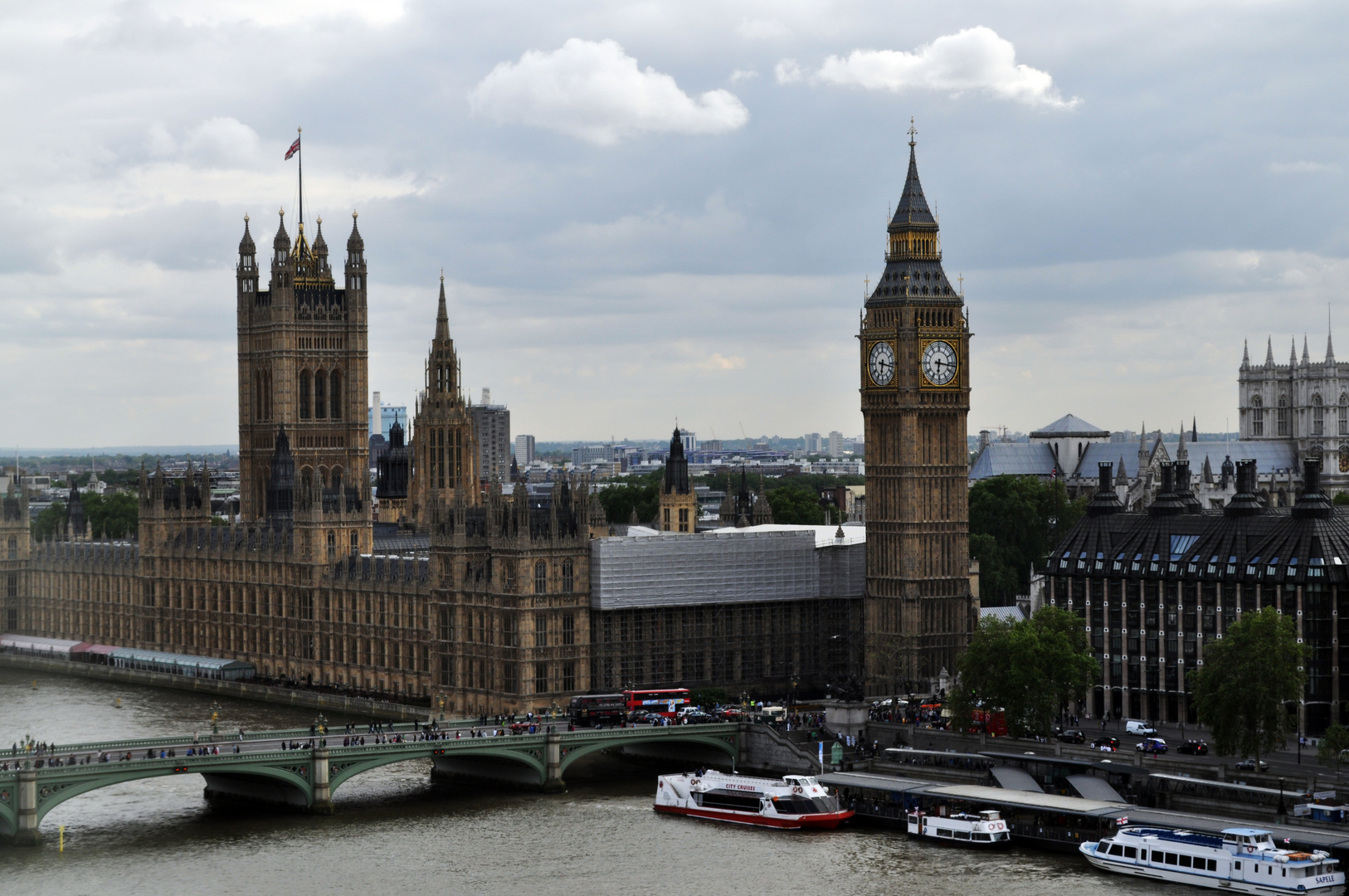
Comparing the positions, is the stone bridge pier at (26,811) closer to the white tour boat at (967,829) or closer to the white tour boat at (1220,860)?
the white tour boat at (967,829)

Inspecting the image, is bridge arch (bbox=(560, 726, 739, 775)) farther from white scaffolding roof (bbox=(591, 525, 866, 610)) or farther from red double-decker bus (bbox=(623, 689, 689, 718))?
white scaffolding roof (bbox=(591, 525, 866, 610))

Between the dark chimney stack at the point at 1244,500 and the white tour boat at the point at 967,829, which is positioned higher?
the dark chimney stack at the point at 1244,500

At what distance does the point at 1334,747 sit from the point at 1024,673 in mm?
16437

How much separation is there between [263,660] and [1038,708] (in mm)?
72459

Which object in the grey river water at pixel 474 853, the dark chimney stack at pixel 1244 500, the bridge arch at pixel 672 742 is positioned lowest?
the grey river water at pixel 474 853

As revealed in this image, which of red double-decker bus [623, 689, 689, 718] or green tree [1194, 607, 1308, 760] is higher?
green tree [1194, 607, 1308, 760]

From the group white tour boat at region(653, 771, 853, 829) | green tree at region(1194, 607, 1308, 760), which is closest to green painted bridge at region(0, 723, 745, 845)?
white tour boat at region(653, 771, 853, 829)

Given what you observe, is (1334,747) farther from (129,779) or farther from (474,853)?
(129,779)

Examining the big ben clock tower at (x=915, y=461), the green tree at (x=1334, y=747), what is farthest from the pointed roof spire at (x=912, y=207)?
the green tree at (x=1334, y=747)

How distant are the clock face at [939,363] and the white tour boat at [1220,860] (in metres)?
43.0

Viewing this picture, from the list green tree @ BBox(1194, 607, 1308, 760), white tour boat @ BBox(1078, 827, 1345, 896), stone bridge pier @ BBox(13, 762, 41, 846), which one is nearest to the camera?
white tour boat @ BBox(1078, 827, 1345, 896)

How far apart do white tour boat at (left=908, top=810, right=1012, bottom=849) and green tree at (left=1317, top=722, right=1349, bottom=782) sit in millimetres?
14287

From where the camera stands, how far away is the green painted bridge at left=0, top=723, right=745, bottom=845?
104 metres

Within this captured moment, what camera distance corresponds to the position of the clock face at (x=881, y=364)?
454 feet
